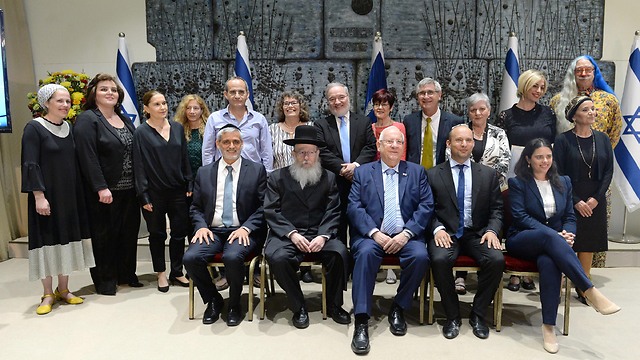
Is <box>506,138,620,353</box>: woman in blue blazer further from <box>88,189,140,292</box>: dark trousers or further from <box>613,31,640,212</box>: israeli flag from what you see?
<box>88,189,140,292</box>: dark trousers

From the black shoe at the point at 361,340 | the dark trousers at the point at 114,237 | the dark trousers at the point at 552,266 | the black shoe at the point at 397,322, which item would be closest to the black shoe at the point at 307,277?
the black shoe at the point at 397,322

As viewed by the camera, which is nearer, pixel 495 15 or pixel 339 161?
pixel 339 161

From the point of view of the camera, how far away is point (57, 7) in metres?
5.48

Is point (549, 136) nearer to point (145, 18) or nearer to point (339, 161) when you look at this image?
point (339, 161)

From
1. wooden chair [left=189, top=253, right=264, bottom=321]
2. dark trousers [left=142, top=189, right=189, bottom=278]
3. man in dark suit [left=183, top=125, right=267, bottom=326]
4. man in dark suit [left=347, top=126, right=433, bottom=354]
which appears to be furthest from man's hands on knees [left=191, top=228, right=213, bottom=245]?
man in dark suit [left=347, top=126, right=433, bottom=354]

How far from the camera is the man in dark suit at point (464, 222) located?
10.3 feet

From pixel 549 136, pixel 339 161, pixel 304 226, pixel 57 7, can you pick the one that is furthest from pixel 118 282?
pixel 549 136

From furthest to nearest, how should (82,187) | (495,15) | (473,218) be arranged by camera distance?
1. (495,15)
2. (82,187)
3. (473,218)

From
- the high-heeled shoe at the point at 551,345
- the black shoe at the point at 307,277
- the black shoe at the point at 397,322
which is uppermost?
the black shoe at the point at 397,322

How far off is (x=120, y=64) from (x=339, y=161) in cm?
287

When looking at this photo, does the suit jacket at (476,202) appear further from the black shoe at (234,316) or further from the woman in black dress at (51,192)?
the woman in black dress at (51,192)

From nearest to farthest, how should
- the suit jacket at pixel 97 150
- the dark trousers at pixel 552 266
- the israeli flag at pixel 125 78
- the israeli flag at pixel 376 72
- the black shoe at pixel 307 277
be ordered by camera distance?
the dark trousers at pixel 552 266 < the suit jacket at pixel 97 150 < the black shoe at pixel 307 277 < the israeli flag at pixel 376 72 < the israeli flag at pixel 125 78

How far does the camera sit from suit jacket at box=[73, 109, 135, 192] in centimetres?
366

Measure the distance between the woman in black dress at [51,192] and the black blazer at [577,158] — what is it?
3.69 metres
